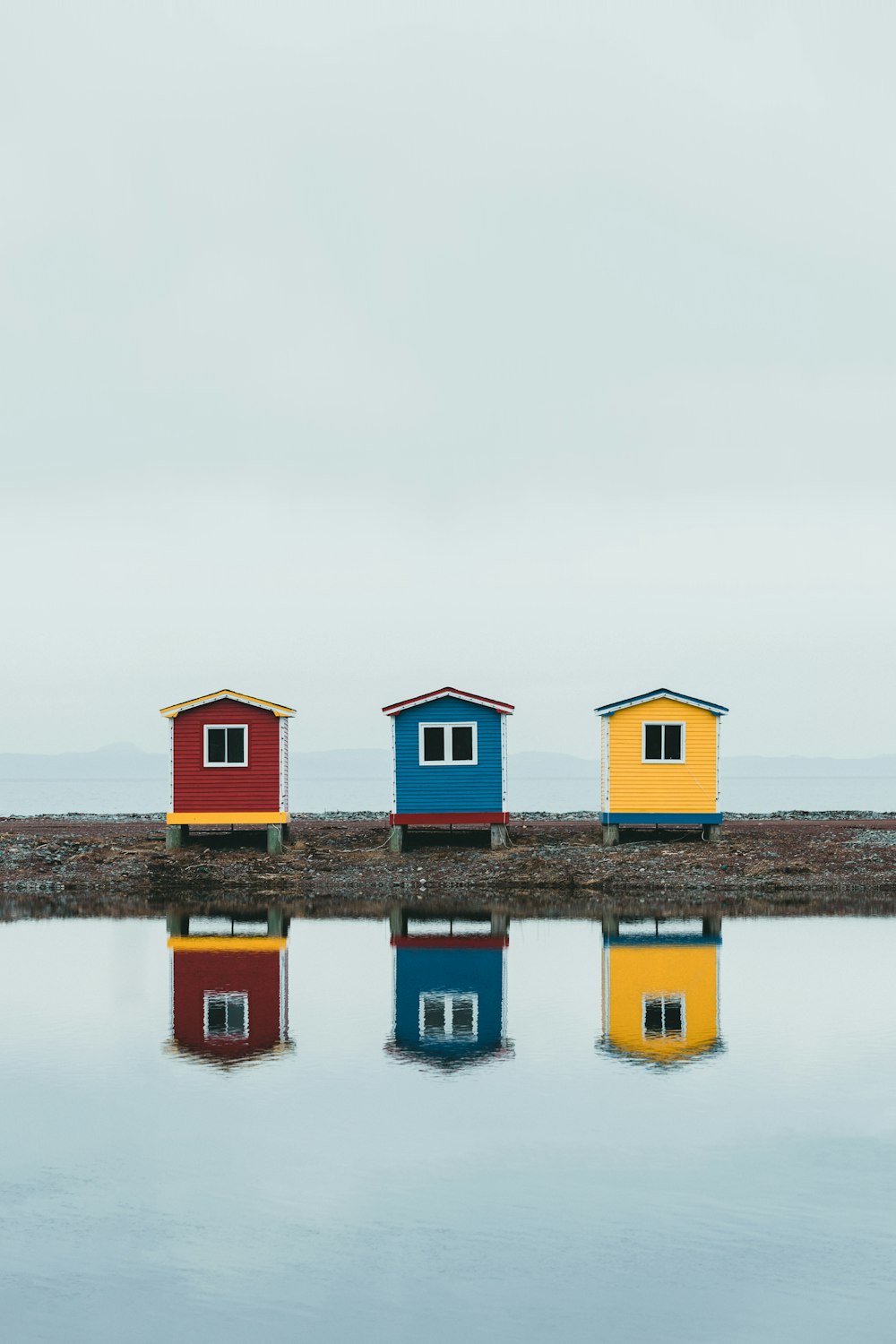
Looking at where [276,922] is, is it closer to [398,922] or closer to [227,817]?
[398,922]

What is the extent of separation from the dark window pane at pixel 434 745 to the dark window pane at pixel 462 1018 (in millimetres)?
19651

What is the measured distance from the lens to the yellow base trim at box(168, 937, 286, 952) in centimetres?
2183

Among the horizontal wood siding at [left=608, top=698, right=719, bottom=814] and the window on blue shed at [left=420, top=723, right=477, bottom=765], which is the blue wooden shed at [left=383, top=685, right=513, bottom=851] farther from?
the horizontal wood siding at [left=608, top=698, right=719, bottom=814]

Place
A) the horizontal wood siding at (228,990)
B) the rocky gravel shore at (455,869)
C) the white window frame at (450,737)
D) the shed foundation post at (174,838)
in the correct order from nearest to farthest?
the horizontal wood siding at (228,990), the rocky gravel shore at (455,869), the white window frame at (450,737), the shed foundation post at (174,838)

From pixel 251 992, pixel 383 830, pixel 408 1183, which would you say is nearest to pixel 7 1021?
pixel 251 992

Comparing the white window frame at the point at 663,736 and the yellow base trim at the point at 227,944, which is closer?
the yellow base trim at the point at 227,944

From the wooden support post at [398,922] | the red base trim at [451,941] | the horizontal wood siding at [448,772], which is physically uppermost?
the horizontal wood siding at [448,772]

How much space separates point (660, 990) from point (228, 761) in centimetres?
2123

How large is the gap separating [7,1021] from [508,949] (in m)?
8.65

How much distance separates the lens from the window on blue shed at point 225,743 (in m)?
36.7

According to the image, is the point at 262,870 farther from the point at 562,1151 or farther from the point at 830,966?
the point at 562,1151

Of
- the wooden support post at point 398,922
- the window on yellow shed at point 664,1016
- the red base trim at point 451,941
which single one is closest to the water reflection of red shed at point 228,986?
the wooden support post at point 398,922

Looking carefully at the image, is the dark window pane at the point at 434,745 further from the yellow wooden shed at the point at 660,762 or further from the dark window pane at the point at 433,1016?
the dark window pane at the point at 433,1016

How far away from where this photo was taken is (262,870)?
33344 millimetres
